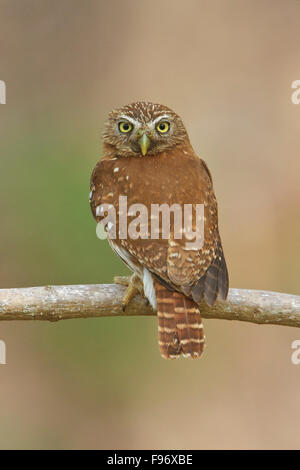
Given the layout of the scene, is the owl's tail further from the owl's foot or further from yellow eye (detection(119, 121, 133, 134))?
yellow eye (detection(119, 121, 133, 134))

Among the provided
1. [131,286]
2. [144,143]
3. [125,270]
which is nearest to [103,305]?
[131,286]

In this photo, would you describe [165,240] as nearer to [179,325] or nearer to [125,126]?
[179,325]

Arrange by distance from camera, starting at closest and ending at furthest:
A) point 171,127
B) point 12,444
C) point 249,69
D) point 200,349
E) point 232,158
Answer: point 200,349
point 171,127
point 12,444
point 232,158
point 249,69

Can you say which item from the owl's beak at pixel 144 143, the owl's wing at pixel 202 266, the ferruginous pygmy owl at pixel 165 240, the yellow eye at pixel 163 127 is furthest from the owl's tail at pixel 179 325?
the yellow eye at pixel 163 127

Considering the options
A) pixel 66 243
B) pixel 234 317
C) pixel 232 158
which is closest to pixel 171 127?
pixel 234 317

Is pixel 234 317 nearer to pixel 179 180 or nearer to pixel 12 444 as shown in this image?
pixel 179 180

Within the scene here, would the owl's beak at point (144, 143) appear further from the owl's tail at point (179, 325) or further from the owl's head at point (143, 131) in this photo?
the owl's tail at point (179, 325)
